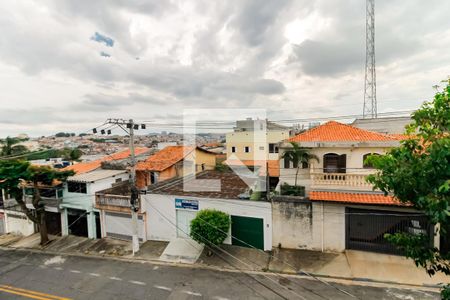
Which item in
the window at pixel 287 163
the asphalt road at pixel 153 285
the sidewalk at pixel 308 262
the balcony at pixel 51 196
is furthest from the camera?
the balcony at pixel 51 196

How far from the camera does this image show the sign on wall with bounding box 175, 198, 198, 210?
14.3 metres

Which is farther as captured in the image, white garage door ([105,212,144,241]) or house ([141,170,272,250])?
white garage door ([105,212,144,241])

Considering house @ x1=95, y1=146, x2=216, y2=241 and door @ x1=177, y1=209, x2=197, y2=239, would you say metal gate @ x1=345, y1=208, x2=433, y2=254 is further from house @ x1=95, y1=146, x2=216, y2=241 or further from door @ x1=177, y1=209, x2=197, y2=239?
house @ x1=95, y1=146, x2=216, y2=241

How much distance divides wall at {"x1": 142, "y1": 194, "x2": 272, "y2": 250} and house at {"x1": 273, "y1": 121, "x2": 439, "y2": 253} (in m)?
→ 0.54

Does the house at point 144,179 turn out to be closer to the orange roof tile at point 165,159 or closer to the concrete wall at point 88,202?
the orange roof tile at point 165,159

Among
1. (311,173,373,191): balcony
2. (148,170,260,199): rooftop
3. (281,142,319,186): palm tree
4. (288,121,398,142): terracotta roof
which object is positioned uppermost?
(288,121,398,142): terracotta roof

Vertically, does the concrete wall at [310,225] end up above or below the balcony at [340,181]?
below

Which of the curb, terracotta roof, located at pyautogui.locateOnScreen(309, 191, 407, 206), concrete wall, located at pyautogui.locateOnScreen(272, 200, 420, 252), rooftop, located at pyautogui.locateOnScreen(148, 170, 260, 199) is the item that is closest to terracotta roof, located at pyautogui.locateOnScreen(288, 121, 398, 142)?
terracotta roof, located at pyautogui.locateOnScreen(309, 191, 407, 206)

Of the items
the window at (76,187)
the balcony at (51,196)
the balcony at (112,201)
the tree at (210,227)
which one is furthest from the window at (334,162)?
the balcony at (51,196)

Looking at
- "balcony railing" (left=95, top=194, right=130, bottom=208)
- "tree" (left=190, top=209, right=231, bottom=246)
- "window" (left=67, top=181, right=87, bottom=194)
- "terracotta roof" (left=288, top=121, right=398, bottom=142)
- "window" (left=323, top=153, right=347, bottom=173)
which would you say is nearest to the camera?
"tree" (left=190, top=209, right=231, bottom=246)

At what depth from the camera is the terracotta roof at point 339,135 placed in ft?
44.4

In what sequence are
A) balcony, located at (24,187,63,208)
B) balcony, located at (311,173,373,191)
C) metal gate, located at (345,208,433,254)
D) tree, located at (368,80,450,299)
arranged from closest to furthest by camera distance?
tree, located at (368,80,450,299), metal gate, located at (345,208,433,254), balcony, located at (311,173,373,191), balcony, located at (24,187,63,208)

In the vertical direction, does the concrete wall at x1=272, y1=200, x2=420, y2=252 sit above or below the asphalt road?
above

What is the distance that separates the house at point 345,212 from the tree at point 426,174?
731 centimetres
